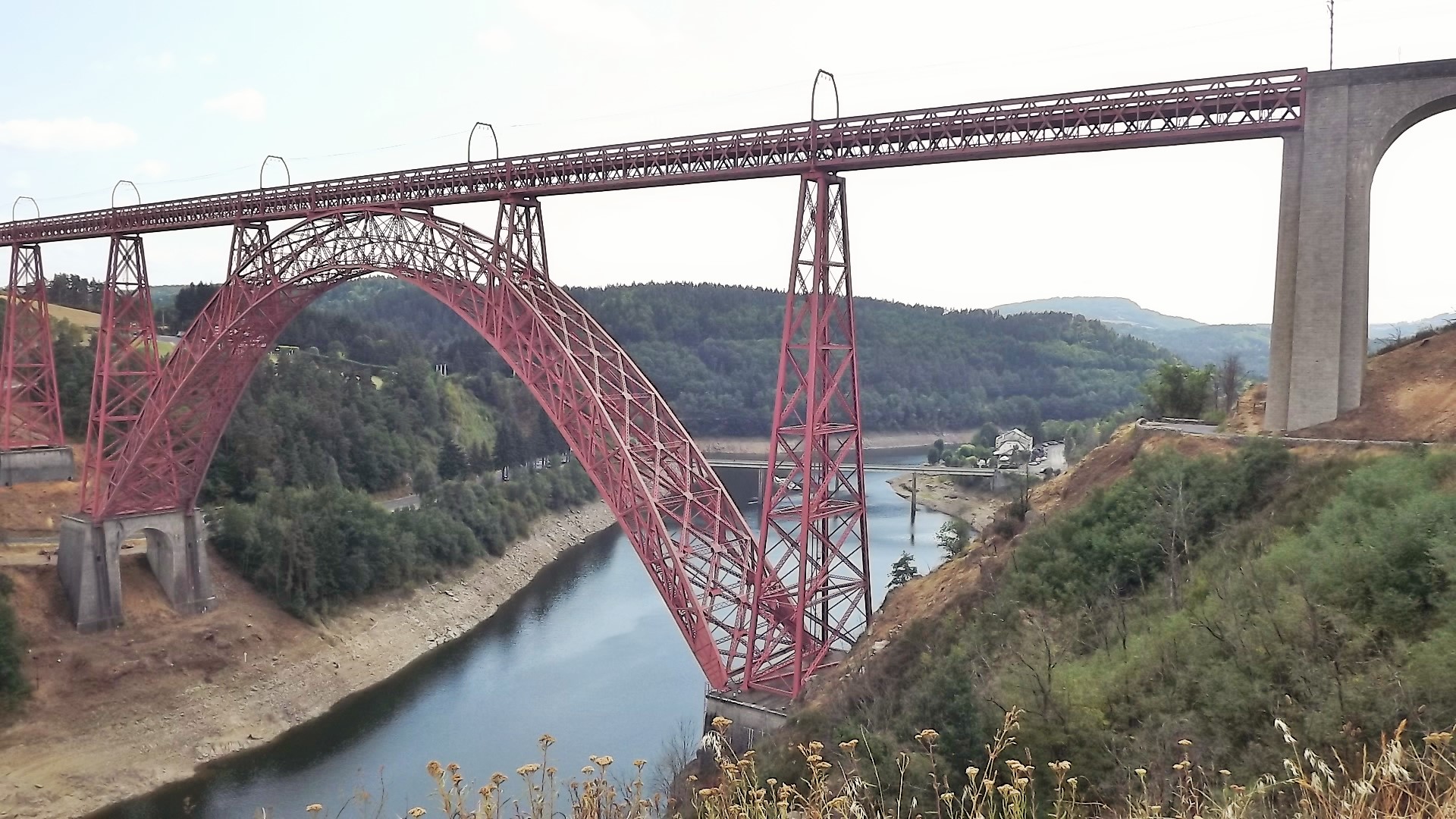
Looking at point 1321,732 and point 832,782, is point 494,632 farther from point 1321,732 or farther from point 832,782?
point 1321,732

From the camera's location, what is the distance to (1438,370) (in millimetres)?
11227

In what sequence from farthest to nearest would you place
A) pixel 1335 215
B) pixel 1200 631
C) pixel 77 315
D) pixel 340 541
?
pixel 77 315 → pixel 340 541 → pixel 1335 215 → pixel 1200 631

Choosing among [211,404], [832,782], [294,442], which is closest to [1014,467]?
[294,442]

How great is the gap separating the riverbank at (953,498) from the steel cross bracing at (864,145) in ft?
93.9

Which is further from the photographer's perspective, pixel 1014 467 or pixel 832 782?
pixel 1014 467

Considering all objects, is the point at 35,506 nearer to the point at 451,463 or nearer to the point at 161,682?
the point at 161,682

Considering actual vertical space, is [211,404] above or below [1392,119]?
below

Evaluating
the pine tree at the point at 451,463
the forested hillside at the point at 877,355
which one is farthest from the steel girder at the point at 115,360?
the forested hillside at the point at 877,355

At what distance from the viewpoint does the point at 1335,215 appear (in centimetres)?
1026

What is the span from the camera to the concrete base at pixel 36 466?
24.4 meters

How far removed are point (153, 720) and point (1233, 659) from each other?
20431mm

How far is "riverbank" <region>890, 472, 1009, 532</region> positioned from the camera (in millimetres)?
42172

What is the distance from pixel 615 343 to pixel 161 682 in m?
13.2

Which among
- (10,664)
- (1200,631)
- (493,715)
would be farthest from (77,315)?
(1200,631)
